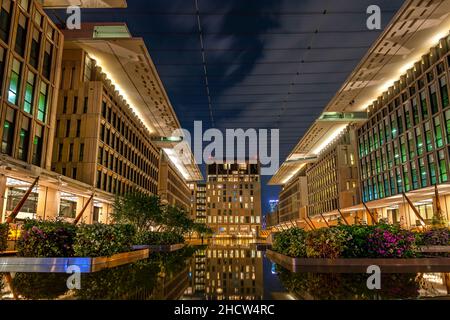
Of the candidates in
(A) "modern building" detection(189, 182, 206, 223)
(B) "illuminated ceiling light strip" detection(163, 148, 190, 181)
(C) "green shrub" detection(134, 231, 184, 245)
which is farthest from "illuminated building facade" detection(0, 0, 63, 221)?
(A) "modern building" detection(189, 182, 206, 223)

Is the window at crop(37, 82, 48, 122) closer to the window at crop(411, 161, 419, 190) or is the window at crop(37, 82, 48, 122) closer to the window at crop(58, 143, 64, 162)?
the window at crop(58, 143, 64, 162)

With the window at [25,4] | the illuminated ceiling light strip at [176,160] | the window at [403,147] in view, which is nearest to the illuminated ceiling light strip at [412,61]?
the window at [403,147]

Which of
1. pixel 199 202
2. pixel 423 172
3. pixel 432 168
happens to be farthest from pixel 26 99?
pixel 199 202

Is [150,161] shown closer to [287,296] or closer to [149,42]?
[149,42]

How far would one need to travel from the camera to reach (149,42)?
29500 millimetres

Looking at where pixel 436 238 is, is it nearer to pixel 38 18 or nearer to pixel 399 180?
pixel 399 180

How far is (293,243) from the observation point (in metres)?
14.9

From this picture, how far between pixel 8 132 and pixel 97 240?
51.9 feet

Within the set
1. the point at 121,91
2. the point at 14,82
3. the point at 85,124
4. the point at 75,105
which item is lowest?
the point at 14,82

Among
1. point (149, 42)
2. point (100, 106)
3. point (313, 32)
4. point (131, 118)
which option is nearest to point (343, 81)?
point (313, 32)

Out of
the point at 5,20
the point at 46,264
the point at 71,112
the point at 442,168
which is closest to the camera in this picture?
the point at 46,264

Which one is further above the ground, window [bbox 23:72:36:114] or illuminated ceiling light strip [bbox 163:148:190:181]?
illuminated ceiling light strip [bbox 163:148:190:181]

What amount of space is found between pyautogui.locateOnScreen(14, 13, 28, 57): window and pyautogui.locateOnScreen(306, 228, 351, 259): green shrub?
24952 millimetres

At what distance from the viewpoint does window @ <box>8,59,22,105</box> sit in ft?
80.7
